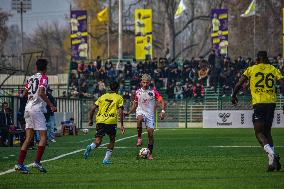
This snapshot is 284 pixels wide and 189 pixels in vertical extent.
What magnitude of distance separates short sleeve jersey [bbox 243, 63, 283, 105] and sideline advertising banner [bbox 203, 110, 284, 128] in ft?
103

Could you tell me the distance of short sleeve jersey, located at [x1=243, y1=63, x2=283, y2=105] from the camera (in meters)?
18.6

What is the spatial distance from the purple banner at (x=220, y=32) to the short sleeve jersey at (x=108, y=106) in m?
38.5

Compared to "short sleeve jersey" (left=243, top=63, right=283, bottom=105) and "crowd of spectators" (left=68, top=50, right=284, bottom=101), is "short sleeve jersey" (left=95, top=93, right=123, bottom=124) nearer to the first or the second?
"short sleeve jersey" (left=243, top=63, right=283, bottom=105)

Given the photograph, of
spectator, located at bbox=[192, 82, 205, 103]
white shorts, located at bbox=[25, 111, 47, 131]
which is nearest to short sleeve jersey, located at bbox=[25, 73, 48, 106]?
white shorts, located at bbox=[25, 111, 47, 131]

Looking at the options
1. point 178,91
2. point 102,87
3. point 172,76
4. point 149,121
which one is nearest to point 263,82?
point 149,121

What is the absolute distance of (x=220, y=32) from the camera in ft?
197

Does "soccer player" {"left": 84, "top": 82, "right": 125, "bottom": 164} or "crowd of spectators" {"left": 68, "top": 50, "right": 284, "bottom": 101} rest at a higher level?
"crowd of spectators" {"left": 68, "top": 50, "right": 284, "bottom": 101}

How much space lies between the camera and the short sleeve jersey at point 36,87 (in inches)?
734

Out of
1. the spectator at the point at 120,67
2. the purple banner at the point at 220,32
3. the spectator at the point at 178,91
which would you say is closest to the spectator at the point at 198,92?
the spectator at the point at 178,91

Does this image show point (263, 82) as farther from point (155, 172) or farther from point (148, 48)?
point (148, 48)

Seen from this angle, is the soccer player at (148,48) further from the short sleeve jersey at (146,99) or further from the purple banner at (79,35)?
the short sleeve jersey at (146,99)

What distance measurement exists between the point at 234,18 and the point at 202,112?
42952mm

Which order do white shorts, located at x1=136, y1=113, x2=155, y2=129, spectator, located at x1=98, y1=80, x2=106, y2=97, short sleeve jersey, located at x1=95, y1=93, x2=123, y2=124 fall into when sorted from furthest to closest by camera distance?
spectator, located at x1=98, y1=80, x2=106, y2=97, white shorts, located at x1=136, y1=113, x2=155, y2=129, short sleeve jersey, located at x1=95, y1=93, x2=123, y2=124

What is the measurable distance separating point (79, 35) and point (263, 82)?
43.3 metres
